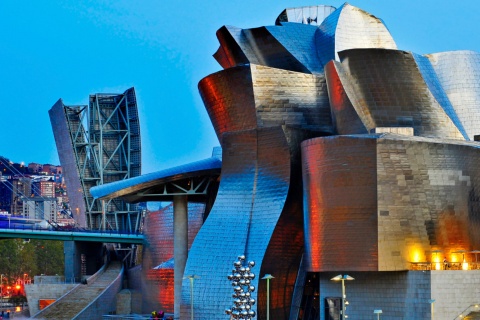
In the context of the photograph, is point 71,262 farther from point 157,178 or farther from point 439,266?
point 439,266

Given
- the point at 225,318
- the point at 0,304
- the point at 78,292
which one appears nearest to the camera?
the point at 225,318

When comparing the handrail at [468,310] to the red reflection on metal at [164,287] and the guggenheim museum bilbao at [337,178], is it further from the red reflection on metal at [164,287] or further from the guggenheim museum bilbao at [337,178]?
the red reflection on metal at [164,287]

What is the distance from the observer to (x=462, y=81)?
5638 centimetres

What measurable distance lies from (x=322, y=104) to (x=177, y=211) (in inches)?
488

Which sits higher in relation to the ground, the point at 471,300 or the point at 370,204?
the point at 370,204

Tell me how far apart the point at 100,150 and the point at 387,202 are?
1847 inches

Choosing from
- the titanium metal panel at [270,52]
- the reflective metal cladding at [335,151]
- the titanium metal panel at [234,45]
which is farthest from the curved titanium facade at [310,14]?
the titanium metal panel at [270,52]

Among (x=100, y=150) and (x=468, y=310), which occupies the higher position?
(x=100, y=150)

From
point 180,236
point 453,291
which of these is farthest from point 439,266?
point 180,236

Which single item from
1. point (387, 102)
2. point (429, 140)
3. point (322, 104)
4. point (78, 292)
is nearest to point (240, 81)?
point (322, 104)

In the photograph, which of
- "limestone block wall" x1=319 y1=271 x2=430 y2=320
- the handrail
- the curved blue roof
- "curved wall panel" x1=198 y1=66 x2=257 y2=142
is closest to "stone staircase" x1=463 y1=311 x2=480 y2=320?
the handrail

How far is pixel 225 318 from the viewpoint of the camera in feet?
163

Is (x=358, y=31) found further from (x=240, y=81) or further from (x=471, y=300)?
(x=471, y=300)

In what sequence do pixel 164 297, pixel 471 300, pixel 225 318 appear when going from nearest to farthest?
pixel 471 300 → pixel 225 318 → pixel 164 297
